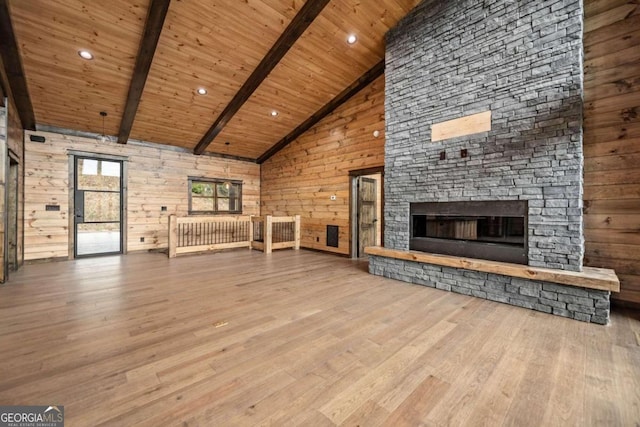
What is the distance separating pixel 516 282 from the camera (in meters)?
2.97

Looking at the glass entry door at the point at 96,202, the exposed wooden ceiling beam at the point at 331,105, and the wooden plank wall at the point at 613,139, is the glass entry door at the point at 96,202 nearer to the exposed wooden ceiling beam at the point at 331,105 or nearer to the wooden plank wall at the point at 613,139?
the exposed wooden ceiling beam at the point at 331,105

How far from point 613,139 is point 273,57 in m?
4.59

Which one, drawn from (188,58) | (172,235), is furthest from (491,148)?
(172,235)

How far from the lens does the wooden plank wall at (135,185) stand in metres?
5.17

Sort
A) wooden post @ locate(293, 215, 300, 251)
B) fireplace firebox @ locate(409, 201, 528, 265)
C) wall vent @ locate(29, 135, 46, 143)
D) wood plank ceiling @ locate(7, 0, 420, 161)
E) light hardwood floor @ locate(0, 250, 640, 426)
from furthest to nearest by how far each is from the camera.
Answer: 1. wooden post @ locate(293, 215, 300, 251)
2. wall vent @ locate(29, 135, 46, 143)
3. wood plank ceiling @ locate(7, 0, 420, 161)
4. fireplace firebox @ locate(409, 201, 528, 265)
5. light hardwood floor @ locate(0, 250, 640, 426)

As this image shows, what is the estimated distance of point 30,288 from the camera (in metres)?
3.46

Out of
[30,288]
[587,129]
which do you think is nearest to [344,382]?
[587,129]

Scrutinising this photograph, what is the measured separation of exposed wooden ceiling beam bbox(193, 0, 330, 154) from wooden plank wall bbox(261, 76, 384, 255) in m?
1.96

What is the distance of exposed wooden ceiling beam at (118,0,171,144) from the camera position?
3250 mm

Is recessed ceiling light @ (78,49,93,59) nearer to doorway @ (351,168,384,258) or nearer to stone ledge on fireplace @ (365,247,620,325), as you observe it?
doorway @ (351,168,384,258)

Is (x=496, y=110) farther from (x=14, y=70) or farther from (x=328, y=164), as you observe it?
(x=14, y=70)

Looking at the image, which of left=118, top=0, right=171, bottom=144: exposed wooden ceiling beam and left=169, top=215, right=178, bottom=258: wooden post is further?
left=169, top=215, right=178, bottom=258: wooden post

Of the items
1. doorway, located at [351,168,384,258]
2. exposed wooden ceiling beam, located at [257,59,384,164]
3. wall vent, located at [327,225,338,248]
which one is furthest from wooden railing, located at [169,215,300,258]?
exposed wooden ceiling beam, located at [257,59,384,164]

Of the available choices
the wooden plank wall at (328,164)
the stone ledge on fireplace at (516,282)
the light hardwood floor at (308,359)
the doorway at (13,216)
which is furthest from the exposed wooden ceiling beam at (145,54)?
the stone ledge on fireplace at (516,282)
